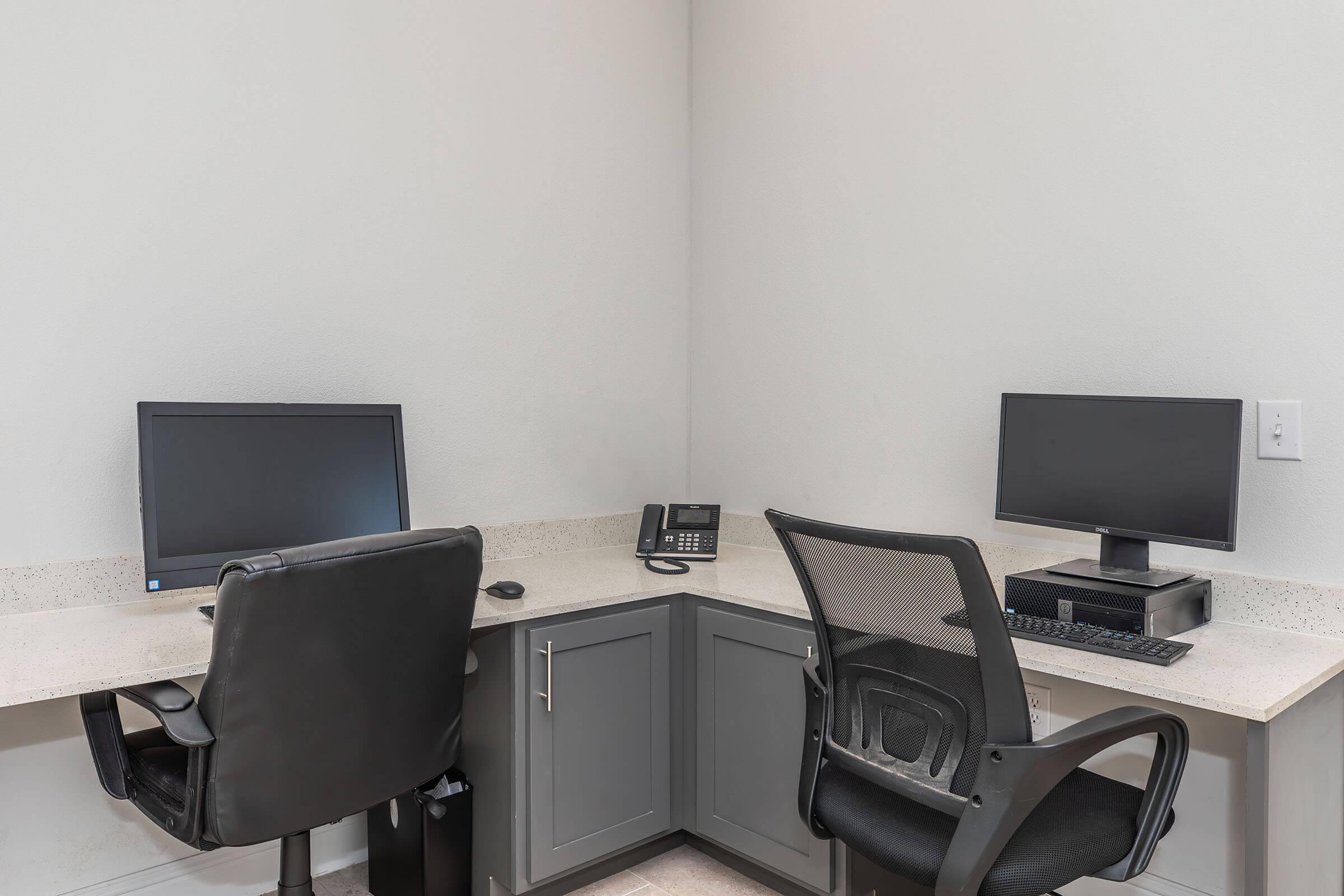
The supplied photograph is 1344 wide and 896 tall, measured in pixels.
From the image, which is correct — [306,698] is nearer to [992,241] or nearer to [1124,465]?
[1124,465]

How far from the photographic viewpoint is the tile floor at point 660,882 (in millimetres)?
2359

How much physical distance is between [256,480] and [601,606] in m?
0.89

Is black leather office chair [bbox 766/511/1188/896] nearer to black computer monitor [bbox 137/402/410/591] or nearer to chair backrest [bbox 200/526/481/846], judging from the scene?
chair backrest [bbox 200/526/481/846]

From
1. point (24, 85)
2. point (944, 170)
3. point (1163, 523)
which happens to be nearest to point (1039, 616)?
point (1163, 523)

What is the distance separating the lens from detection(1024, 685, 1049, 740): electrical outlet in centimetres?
210

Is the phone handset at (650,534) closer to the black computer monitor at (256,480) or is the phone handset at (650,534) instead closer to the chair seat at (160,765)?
the black computer monitor at (256,480)

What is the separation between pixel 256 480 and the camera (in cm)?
209

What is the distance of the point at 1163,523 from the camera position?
1.87 meters

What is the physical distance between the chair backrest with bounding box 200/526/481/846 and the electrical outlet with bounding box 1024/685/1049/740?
137 cm

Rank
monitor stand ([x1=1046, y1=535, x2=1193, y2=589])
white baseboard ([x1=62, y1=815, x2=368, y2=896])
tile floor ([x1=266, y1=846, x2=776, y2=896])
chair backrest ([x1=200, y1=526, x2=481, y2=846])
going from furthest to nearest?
tile floor ([x1=266, y1=846, x2=776, y2=896]), white baseboard ([x1=62, y1=815, x2=368, y2=896]), monitor stand ([x1=1046, y1=535, x2=1193, y2=589]), chair backrest ([x1=200, y1=526, x2=481, y2=846])

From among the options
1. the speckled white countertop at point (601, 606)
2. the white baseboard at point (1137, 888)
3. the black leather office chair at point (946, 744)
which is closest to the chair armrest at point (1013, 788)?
the black leather office chair at point (946, 744)

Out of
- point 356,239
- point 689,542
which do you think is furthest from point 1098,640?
point 356,239

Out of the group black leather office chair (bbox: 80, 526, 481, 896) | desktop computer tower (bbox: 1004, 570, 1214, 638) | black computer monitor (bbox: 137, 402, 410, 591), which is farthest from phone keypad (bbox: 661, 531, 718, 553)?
black leather office chair (bbox: 80, 526, 481, 896)

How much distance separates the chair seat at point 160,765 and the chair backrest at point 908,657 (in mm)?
1181
